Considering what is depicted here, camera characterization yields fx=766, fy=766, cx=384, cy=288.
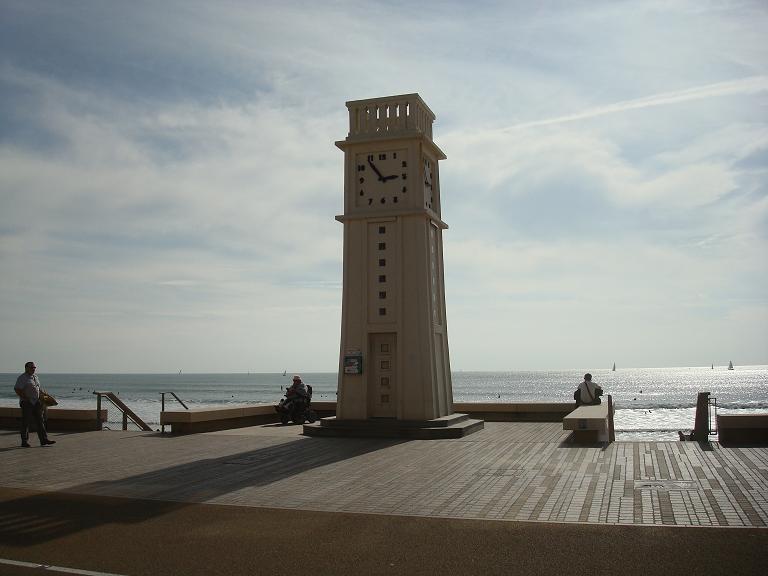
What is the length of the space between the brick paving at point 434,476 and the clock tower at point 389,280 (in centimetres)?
204

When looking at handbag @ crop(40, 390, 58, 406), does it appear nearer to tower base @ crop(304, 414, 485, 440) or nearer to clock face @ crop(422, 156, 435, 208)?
tower base @ crop(304, 414, 485, 440)

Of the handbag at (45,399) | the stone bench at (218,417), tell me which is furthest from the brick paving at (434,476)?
the stone bench at (218,417)

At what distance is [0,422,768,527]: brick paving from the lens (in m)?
8.57

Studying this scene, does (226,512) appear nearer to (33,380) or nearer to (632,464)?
(632,464)

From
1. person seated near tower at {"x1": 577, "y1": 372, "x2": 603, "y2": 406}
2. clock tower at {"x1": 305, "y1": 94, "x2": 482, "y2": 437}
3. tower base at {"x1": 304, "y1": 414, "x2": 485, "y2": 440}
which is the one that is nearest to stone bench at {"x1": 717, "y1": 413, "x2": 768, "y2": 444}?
person seated near tower at {"x1": 577, "y1": 372, "x2": 603, "y2": 406}

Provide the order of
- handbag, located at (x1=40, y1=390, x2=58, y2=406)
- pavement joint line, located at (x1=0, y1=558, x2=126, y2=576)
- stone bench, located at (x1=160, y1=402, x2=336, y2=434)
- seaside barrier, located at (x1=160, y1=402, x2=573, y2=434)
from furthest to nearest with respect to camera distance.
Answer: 1. seaside barrier, located at (x1=160, y1=402, x2=573, y2=434)
2. stone bench, located at (x1=160, y1=402, x2=336, y2=434)
3. handbag, located at (x1=40, y1=390, x2=58, y2=406)
4. pavement joint line, located at (x1=0, y1=558, x2=126, y2=576)

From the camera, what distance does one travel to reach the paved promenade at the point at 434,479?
27.0 feet

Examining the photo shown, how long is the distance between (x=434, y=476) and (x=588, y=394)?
28.5 ft

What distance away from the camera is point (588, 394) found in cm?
1873

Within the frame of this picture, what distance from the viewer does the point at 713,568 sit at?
6125 mm

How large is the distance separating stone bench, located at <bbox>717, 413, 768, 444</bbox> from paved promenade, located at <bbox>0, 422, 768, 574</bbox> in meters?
0.42

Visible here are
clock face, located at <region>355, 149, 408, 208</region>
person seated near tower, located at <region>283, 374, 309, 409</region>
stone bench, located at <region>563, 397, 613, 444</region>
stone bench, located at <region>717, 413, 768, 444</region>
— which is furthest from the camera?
person seated near tower, located at <region>283, 374, 309, 409</region>

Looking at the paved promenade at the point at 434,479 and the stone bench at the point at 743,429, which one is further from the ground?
the stone bench at the point at 743,429

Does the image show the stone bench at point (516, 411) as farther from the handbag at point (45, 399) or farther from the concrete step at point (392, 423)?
the handbag at point (45, 399)
